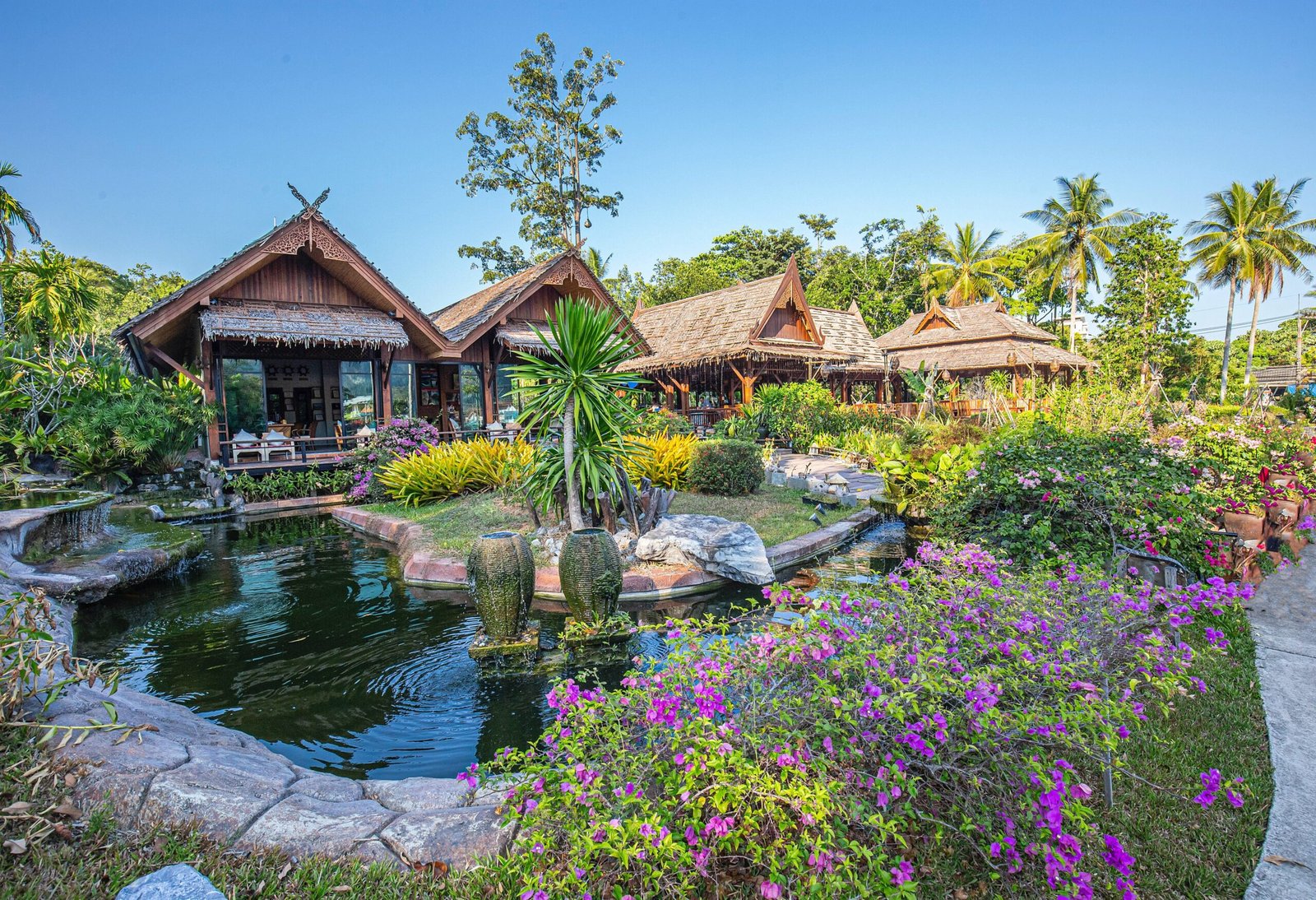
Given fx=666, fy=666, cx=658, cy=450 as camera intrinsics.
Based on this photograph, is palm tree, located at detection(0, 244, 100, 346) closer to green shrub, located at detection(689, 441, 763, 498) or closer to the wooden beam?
the wooden beam

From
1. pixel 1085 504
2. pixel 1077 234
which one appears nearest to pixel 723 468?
pixel 1085 504

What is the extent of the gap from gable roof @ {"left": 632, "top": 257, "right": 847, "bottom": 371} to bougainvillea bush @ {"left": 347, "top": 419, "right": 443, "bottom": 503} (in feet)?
25.8

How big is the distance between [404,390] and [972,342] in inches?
962

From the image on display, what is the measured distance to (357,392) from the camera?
54.7ft

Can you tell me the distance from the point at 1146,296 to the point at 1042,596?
33019mm

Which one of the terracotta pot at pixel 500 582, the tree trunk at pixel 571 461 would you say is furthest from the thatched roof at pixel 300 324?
the terracotta pot at pixel 500 582

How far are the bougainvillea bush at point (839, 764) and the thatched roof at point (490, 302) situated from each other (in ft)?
44.0

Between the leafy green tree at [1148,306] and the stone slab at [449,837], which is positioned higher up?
the leafy green tree at [1148,306]

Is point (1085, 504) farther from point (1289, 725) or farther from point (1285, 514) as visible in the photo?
point (1285, 514)

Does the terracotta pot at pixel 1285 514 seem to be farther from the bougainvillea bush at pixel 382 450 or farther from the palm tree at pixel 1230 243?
the palm tree at pixel 1230 243

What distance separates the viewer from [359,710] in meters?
4.19

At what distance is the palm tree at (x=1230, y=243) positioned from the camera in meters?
35.6

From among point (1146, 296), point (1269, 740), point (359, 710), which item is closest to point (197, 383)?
point (359, 710)

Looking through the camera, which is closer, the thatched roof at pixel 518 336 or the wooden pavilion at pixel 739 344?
the thatched roof at pixel 518 336
